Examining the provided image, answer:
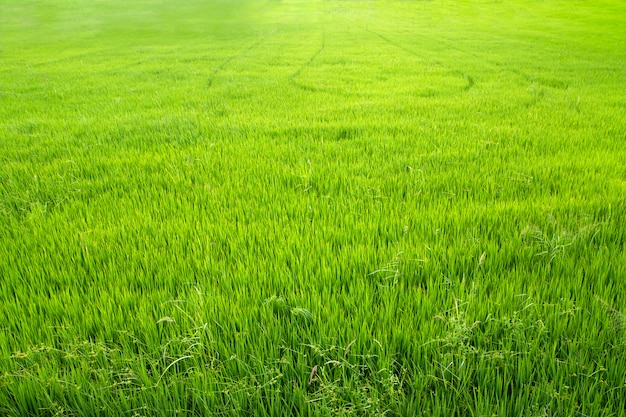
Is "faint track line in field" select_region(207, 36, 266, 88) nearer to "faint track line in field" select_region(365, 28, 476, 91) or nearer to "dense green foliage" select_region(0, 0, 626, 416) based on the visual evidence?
"dense green foliage" select_region(0, 0, 626, 416)

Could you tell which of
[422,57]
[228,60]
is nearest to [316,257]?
[228,60]

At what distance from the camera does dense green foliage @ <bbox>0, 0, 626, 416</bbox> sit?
55.5 inches

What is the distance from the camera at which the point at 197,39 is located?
19.7 m

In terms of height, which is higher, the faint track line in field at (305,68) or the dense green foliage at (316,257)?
the faint track line in field at (305,68)

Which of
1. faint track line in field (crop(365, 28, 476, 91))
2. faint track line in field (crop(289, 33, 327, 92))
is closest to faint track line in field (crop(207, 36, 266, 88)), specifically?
faint track line in field (crop(289, 33, 327, 92))

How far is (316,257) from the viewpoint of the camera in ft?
7.10

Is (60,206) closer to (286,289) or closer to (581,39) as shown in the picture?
(286,289)

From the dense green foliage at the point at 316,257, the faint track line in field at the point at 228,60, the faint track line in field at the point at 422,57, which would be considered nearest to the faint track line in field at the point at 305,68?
the dense green foliage at the point at 316,257

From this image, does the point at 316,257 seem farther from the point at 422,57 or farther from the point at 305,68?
the point at 422,57

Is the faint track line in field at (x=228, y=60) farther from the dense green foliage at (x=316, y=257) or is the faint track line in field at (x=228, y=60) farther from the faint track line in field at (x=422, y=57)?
the faint track line in field at (x=422, y=57)

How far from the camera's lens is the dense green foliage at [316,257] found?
1.41 m

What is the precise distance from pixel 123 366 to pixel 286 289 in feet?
2.53

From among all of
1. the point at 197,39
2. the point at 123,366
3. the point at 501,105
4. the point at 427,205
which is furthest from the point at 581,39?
the point at 123,366

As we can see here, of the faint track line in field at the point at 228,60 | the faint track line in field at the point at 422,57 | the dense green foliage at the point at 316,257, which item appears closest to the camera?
the dense green foliage at the point at 316,257
